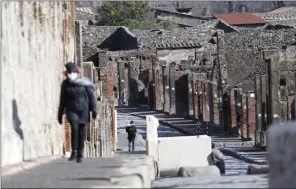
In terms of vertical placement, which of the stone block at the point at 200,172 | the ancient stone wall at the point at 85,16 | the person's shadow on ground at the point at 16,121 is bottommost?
the stone block at the point at 200,172

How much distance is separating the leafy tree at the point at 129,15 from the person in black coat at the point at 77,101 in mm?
94296

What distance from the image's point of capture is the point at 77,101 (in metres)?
17.6

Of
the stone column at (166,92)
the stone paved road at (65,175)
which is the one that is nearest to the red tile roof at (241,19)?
the stone column at (166,92)

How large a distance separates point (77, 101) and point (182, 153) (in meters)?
7.45

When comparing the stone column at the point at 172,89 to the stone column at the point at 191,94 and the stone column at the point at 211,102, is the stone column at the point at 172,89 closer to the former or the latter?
the stone column at the point at 191,94

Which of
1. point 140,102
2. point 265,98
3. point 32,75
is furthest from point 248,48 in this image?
point 32,75

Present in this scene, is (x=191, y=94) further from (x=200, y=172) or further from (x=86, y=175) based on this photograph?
(x=86, y=175)

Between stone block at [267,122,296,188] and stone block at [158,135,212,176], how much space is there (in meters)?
12.8

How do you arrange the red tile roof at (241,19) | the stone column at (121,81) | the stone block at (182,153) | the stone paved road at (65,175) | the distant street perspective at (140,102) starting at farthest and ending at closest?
the red tile roof at (241,19) → the stone column at (121,81) → the stone block at (182,153) → the distant street perspective at (140,102) → the stone paved road at (65,175)

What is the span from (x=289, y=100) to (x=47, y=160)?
32731mm

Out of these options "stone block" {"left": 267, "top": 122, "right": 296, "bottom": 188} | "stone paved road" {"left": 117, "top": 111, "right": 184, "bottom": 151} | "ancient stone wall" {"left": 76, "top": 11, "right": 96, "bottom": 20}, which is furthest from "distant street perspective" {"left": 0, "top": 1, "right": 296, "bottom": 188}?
"ancient stone wall" {"left": 76, "top": 11, "right": 96, "bottom": 20}

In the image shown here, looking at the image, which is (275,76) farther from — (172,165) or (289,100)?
(172,165)

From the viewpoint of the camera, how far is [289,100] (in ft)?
166

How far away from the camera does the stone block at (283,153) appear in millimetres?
11328
